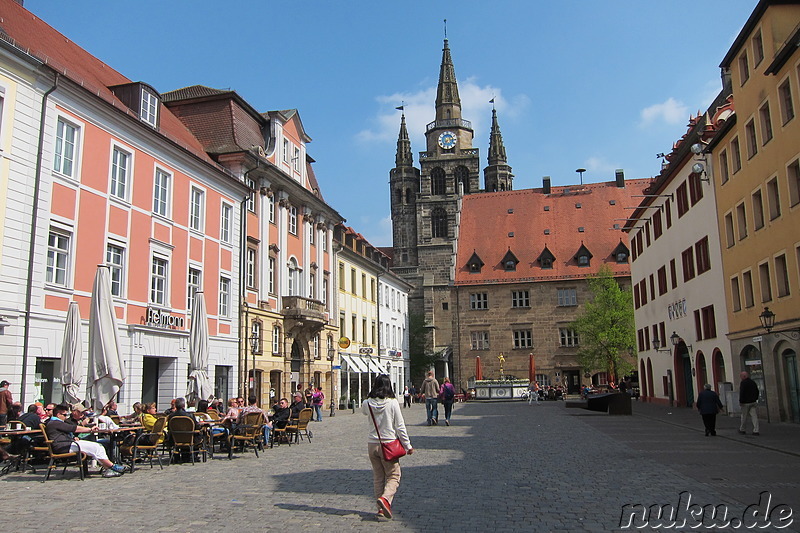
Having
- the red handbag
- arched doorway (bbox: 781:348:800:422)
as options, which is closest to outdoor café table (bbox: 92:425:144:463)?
the red handbag

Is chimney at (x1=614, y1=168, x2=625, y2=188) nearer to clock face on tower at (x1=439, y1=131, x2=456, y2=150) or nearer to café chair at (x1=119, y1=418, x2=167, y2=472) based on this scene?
clock face on tower at (x1=439, y1=131, x2=456, y2=150)

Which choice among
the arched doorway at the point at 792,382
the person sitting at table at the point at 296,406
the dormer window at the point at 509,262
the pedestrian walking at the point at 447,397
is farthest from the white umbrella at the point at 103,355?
the dormer window at the point at 509,262

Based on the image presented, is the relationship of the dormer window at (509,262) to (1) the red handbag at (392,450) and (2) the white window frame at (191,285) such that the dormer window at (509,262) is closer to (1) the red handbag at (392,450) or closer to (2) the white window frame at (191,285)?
(2) the white window frame at (191,285)

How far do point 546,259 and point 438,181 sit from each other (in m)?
29.0

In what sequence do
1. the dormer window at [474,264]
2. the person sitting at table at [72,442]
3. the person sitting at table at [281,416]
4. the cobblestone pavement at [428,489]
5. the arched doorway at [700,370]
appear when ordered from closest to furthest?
the cobblestone pavement at [428,489] < the person sitting at table at [72,442] < the person sitting at table at [281,416] < the arched doorway at [700,370] < the dormer window at [474,264]

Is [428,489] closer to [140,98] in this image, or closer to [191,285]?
[191,285]

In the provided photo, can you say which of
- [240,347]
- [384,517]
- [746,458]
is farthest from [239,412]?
[240,347]

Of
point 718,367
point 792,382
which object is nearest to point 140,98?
point 792,382

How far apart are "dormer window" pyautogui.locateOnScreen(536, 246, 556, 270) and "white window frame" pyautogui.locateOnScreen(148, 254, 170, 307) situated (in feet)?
157

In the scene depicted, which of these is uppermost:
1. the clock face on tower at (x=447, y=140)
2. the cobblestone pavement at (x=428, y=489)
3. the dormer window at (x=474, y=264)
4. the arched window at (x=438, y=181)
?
the clock face on tower at (x=447, y=140)

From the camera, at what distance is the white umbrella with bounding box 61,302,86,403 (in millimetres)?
14703

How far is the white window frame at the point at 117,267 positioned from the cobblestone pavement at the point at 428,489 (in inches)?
331

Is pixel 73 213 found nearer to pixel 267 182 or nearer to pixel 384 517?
pixel 267 182

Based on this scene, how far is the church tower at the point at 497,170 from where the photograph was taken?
98.7 meters
